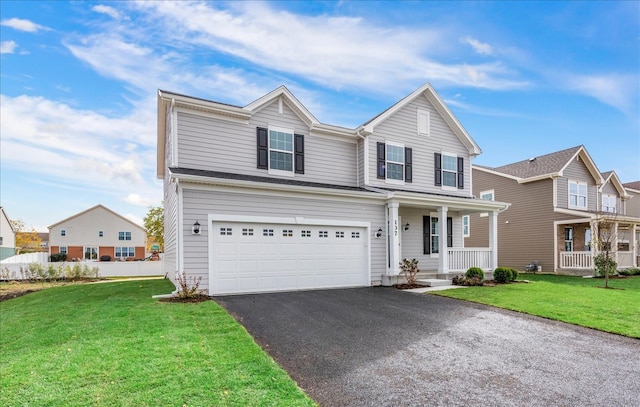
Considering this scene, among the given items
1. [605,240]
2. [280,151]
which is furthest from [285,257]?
[605,240]

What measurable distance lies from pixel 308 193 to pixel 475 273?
7.11 m

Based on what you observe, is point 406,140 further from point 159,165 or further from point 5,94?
point 5,94

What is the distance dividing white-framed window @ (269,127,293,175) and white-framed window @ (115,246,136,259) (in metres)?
39.5

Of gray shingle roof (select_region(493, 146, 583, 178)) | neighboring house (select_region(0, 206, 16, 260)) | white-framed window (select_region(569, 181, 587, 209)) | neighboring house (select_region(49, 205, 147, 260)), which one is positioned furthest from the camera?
neighboring house (select_region(49, 205, 147, 260))

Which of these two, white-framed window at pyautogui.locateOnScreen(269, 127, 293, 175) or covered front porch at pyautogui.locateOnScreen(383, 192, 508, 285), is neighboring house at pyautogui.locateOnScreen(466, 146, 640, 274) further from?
white-framed window at pyautogui.locateOnScreen(269, 127, 293, 175)

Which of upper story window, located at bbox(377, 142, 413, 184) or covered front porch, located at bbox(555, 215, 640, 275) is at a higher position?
upper story window, located at bbox(377, 142, 413, 184)

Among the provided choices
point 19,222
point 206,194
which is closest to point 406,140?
point 206,194

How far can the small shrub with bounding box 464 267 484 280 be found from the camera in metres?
13.3

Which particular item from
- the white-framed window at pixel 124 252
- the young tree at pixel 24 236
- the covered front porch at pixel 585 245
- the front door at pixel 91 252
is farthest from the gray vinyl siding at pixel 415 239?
the young tree at pixel 24 236

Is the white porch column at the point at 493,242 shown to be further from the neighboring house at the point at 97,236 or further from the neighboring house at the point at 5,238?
the neighboring house at the point at 5,238

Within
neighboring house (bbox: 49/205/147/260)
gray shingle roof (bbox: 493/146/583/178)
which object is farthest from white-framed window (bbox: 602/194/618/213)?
neighboring house (bbox: 49/205/147/260)

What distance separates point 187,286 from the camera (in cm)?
985

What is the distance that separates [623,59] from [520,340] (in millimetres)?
17493

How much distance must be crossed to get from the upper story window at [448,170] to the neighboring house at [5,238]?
43523mm
